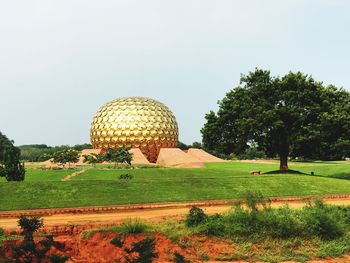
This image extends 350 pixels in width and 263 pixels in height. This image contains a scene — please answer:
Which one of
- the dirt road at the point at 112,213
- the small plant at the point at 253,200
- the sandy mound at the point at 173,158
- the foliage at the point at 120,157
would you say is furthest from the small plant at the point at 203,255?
the sandy mound at the point at 173,158

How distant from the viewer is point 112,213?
20.3 metres

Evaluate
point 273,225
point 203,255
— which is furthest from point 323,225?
point 203,255

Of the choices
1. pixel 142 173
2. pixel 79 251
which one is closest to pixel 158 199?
pixel 79 251

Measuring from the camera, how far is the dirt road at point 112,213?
1755 cm

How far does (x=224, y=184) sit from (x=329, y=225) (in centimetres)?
1224

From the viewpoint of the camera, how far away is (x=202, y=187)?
1046 inches

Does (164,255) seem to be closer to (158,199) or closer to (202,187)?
(158,199)

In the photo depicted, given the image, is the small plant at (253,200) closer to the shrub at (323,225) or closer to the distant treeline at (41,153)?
the shrub at (323,225)

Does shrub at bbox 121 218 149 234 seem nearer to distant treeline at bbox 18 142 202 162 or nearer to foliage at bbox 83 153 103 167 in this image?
foliage at bbox 83 153 103 167

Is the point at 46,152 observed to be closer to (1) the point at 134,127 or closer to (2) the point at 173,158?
(1) the point at 134,127

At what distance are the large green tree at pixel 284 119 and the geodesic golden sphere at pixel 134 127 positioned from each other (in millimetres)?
29912

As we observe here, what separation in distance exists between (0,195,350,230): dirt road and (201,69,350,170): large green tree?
12583 millimetres

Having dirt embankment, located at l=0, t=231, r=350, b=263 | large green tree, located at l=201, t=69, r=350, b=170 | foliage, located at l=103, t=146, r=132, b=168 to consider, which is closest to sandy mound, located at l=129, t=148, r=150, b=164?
foliage, located at l=103, t=146, r=132, b=168

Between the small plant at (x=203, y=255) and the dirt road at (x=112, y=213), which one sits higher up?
the dirt road at (x=112, y=213)
